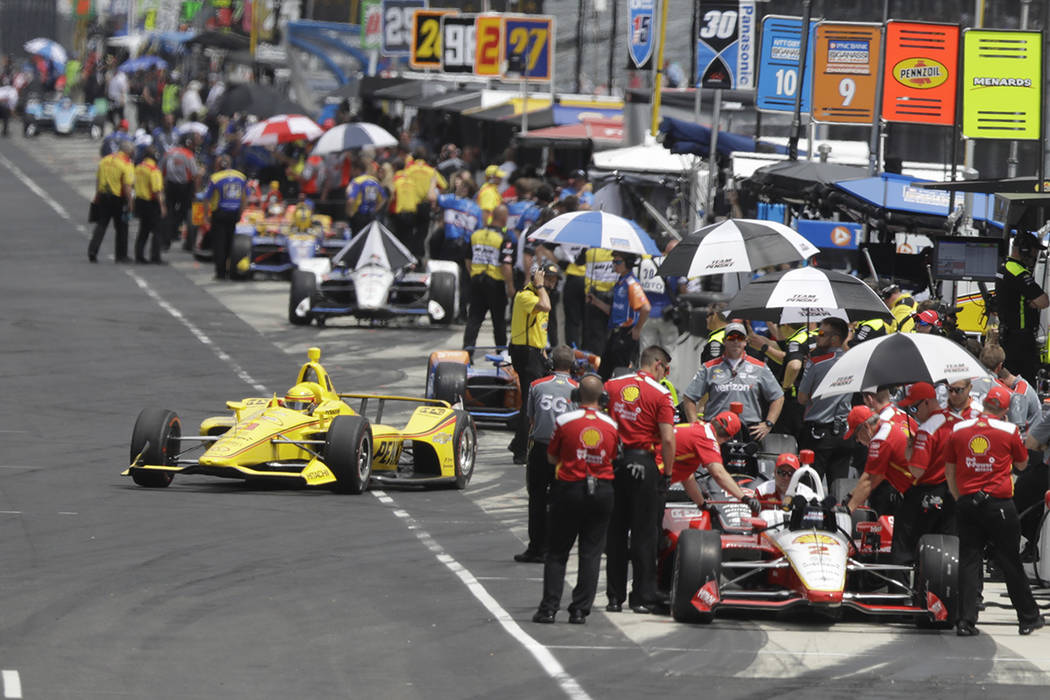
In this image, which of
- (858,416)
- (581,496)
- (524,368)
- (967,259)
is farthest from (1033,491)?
(524,368)

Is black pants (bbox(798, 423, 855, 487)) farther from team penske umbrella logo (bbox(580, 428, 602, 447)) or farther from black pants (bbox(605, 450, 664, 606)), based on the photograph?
team penske umbrella logo (bbox(580, 428, 602, 447))

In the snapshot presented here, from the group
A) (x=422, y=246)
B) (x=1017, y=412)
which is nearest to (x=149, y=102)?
(x=422, y=246)

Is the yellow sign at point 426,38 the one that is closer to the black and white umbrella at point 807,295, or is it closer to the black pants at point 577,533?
the black and white umbrella at point 807,295

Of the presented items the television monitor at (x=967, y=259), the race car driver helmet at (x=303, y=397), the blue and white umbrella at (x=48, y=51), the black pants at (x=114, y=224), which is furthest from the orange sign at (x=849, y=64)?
the blue and white umbrella at (x=48, y=51)

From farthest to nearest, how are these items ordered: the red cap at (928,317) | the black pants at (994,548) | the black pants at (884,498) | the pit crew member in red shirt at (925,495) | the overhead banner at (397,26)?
1. the overhead banner at (397,26)
2. the red cap at (928,317)
3. the black pants at (884,498)
4. the pit crew member in red shirt at (925,495)
5. the black pants at (994,548)

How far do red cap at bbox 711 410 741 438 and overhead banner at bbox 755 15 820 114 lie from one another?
10.7 m

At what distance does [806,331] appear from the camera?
1633 centimetres

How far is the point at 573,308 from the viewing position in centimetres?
2097

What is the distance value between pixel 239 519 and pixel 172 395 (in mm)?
6206

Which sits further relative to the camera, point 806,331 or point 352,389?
point 352,389

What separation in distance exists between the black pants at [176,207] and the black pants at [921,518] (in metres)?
23.1

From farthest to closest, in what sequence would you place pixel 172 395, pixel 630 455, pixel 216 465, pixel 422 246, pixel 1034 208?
pixel 422 246, pixel 172 395, pixel 1034 208, pixel 216 465, pixel 630 455

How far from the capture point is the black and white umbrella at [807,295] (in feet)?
50.1

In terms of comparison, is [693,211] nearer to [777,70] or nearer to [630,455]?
[777,70]
